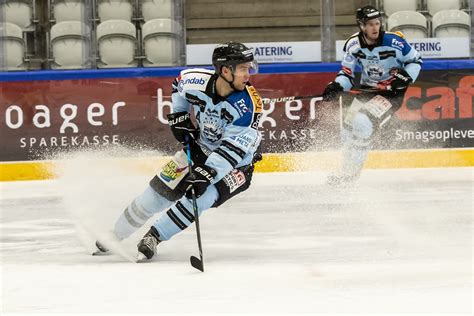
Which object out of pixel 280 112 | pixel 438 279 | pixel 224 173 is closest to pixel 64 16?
pixel 280 112

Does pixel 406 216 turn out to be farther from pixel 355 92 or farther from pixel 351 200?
pixel 355 92

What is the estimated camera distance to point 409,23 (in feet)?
30.8

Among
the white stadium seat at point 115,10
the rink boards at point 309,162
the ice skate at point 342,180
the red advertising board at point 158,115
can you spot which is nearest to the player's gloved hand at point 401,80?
the ice skate at point 342,180

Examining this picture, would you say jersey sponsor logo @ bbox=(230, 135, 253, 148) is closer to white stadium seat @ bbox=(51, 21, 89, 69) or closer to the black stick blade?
the black stick blade

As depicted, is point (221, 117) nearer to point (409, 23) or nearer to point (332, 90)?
point (332, 90)

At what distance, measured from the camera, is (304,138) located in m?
9.20

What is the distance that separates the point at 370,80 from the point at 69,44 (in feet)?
8.92

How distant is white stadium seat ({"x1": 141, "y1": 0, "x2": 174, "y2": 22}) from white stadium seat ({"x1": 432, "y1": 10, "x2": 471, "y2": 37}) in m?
2.38

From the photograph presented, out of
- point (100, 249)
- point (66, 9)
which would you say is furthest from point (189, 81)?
point (66, 9)

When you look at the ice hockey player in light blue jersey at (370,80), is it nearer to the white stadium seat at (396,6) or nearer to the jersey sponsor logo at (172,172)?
the white stadium seat at (396,6)

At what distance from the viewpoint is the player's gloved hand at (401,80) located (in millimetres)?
7812

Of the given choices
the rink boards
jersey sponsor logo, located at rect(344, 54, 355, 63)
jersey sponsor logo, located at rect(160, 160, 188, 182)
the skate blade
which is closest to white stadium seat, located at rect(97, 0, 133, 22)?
the rink boards

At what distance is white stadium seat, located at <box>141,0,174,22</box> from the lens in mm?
9203

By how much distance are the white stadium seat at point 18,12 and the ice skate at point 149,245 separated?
4.47 metres
